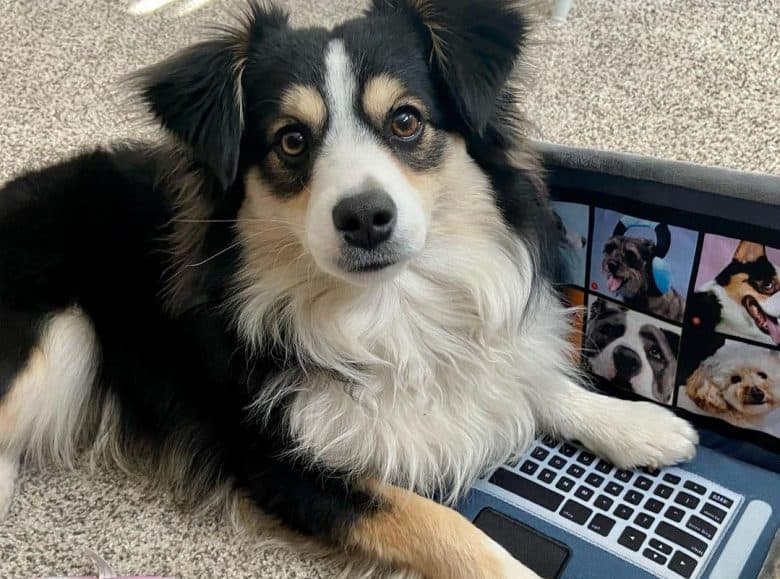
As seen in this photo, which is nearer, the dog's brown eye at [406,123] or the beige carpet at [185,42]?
the dog's brown eye at [406,123]

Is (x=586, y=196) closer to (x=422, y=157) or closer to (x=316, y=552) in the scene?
(x=422, y=157)

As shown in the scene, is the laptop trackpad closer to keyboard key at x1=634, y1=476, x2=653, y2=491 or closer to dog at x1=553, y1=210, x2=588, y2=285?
keyboard key at x1=634, y1=476, x2=653, y2=491

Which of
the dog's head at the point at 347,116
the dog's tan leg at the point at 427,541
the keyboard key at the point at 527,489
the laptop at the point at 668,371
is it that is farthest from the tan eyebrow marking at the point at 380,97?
the keyboard key at the point at 527,489

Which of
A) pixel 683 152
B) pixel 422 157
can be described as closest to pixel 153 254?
pixel 422 157

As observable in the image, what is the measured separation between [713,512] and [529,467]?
0.31m

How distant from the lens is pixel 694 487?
1.36 metres

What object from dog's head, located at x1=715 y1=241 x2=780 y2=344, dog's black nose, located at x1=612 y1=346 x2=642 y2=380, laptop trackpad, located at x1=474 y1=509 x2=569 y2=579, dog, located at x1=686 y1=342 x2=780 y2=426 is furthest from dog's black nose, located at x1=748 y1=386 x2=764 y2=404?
laptop trackpad, located at x1=474 y1=509 x2=569 y2=579

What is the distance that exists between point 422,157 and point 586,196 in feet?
1.37

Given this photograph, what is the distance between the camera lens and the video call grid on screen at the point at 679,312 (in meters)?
1.31

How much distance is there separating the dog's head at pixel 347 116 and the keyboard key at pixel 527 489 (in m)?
0.50

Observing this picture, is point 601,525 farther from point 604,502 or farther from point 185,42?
point 185,42

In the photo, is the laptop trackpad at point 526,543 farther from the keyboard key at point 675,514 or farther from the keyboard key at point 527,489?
the keyboard key at point 675,514

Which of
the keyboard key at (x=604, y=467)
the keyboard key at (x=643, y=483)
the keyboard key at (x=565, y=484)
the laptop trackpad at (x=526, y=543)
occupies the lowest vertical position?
the laptop trackpad at (x=526, y=543)

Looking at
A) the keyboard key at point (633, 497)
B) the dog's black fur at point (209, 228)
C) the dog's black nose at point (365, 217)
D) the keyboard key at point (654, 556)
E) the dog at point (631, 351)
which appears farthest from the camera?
the dog at point (631, 351)
